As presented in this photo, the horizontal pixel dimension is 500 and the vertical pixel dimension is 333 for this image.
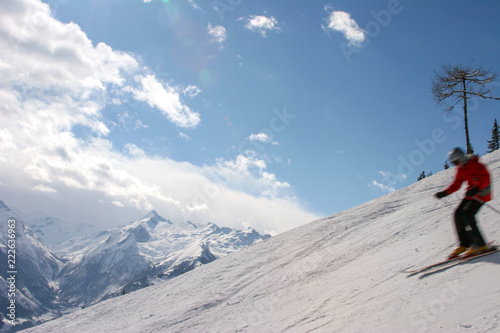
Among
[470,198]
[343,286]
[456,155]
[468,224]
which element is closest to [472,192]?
[470,198]

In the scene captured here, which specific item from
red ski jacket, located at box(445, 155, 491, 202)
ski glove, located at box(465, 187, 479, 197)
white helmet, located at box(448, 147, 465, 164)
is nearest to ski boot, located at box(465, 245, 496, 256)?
red ski jacket, located at box(445, 155, 491, 202)

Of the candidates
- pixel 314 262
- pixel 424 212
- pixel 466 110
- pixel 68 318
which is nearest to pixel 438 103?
pixel 466 110

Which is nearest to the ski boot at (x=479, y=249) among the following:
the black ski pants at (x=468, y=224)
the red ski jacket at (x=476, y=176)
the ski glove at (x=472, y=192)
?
the black ski pants at (x=468, y=224)

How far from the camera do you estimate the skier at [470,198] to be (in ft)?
24.6

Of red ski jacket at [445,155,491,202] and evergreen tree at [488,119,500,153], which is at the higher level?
evergreen tree at [488,119,500,153]

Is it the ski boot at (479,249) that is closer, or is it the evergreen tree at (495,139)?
the ski boot at (479,249)

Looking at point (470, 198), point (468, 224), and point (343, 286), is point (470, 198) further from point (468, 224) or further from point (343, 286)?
point (343, 286)

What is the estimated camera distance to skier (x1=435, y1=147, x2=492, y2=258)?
24.6 feet

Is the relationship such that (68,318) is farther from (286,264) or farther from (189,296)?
(286,264)

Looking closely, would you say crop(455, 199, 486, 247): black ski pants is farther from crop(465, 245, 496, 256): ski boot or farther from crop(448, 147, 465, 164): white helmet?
crop(448, 147, 465, 164): white helmet

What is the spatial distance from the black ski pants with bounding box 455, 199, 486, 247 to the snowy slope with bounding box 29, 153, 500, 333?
0.86m

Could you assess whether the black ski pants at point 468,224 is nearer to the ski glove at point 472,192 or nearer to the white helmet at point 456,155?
the ski glove at point 472,192

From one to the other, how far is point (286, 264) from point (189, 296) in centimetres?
507

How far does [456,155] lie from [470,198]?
118 cm
